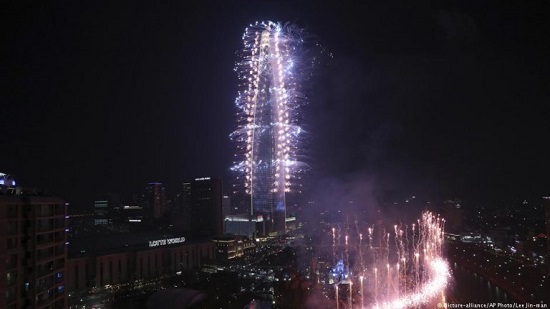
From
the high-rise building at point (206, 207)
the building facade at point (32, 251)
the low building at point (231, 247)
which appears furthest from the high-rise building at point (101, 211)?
the building facade at point (32, 251)

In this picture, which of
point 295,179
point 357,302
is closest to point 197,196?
point 295,179

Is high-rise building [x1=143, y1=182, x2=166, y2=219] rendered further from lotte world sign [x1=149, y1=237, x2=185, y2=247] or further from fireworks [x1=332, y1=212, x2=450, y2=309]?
fireworks [x1=332, y1=212, x2=450, y2=309]

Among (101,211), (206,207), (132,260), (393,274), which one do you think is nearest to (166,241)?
(132,260)

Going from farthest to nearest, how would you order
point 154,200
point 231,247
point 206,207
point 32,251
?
point 154,200, point 206,207, point 231,247, point 32,251

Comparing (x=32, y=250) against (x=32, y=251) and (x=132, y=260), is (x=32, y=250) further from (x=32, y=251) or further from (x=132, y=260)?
(x=132, y=260)

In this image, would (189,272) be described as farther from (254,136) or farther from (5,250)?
(5,250)
